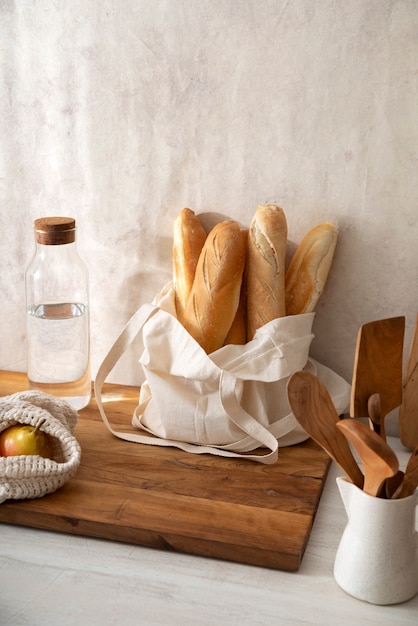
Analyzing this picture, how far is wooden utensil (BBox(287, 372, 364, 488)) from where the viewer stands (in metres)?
0.74

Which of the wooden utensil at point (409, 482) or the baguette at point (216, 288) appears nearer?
the wooden utensil at point (409, 482)

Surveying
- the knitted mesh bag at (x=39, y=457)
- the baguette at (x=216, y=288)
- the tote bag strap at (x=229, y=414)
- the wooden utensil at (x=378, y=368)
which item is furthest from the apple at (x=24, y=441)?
the wooden utensil at (x=378, y=368)

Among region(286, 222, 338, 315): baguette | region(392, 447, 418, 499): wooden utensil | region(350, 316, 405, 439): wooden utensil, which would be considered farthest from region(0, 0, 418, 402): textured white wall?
region(392, 447, 418, 499): wooden utensil

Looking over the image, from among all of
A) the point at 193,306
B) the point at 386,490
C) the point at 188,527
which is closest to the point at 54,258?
the point at 193,306

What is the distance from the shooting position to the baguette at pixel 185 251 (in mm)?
1087

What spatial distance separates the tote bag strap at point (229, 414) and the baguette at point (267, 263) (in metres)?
0.12

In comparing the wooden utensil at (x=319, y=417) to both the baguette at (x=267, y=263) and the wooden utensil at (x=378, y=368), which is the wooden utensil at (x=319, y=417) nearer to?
the wooden utensil at (x=378, y=368)

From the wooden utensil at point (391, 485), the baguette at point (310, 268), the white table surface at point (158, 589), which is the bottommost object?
the white table surface at point (158, 589)

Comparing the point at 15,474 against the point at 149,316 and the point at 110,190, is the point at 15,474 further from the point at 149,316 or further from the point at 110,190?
the point at 110,190

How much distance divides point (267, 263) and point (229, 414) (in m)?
0.21

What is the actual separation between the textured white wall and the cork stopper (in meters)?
0.10

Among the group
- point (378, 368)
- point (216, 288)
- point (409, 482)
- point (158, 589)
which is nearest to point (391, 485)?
point (409, 482)

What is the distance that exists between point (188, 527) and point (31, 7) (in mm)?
800

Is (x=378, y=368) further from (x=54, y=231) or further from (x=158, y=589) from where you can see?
(x=54, y=231)
